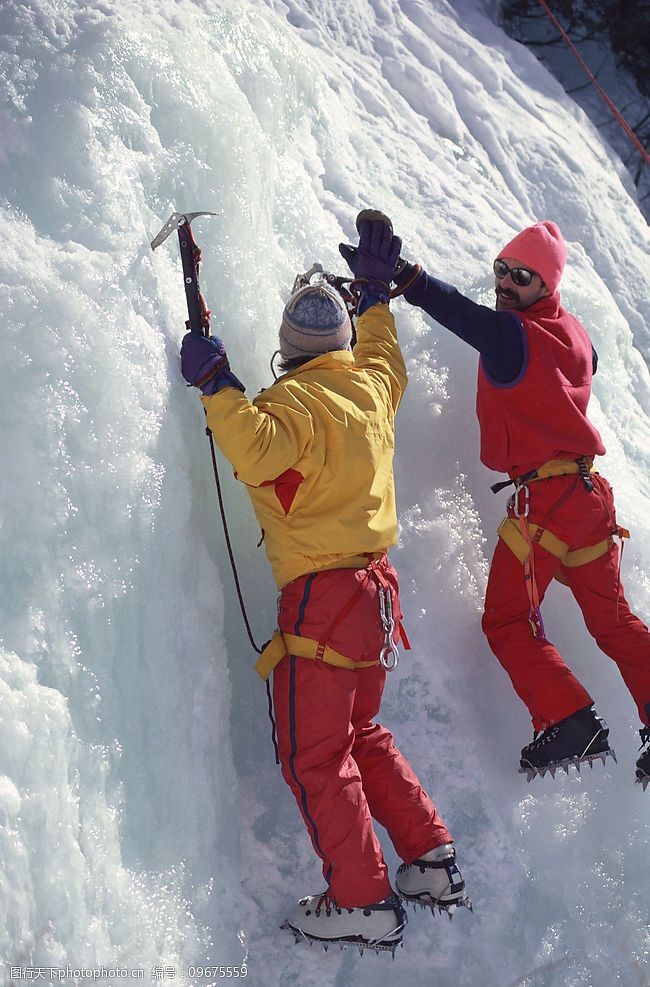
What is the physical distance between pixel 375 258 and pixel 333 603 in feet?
3.13

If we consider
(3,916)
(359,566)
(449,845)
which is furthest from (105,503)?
(449,845)

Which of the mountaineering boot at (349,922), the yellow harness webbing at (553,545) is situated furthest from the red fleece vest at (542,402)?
the mountaineering boot at (349,922)

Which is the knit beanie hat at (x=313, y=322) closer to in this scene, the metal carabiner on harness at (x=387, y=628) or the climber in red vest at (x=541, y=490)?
the climber in red vest at (x=541, y=490)

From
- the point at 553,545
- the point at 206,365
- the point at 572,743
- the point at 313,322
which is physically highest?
the point at 313,322

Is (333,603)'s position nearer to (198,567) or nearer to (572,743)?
(198,567)

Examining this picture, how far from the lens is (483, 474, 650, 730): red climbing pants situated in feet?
9.32

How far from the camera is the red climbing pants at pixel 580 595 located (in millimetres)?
2842

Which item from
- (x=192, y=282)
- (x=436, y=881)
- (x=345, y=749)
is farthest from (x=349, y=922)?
(x=192, y=282)

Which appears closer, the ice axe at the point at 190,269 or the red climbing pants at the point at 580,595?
the ice axe at the point at 190,269

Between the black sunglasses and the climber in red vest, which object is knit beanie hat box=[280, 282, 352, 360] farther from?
the black sunglasses

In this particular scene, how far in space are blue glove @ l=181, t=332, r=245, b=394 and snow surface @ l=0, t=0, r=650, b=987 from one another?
14cm

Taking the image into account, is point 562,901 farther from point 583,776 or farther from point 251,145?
point 251,145

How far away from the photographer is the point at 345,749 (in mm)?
2350

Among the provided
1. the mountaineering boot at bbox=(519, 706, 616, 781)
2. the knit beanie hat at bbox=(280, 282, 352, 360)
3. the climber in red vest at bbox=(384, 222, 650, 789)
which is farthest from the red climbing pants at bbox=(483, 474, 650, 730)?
the knit beanie hat at bbox=(280, 282, 352, 360)
